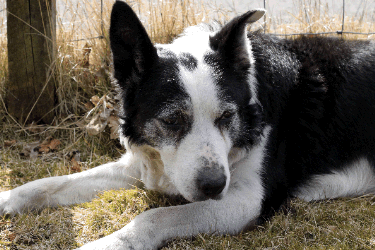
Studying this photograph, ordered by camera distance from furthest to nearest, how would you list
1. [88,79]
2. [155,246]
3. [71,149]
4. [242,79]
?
[88,79]
[71,149]
[242,79]
[155,246]

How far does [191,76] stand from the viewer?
2574mm

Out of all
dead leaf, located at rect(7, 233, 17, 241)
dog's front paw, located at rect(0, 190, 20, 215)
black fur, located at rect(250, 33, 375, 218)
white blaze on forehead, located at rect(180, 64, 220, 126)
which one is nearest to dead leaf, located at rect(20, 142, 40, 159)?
dog's front paw, located at rect(0, 190, 20, 215)

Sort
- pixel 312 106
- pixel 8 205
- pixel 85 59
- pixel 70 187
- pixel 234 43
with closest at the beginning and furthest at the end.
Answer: pixel 234 43 → pixel 8 205 → pixel 312 106 → pixel 70 187 → pixel 85 59

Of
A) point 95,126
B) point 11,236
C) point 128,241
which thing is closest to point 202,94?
point 128,241

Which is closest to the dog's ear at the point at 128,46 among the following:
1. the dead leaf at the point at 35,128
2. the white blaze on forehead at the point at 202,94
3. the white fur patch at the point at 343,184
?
the white blaze on forehead at the point at 202,94

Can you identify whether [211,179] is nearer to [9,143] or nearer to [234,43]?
[234,43]

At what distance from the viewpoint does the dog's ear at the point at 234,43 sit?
2.66 meters

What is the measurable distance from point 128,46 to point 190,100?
0.62 metres

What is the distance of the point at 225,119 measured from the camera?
261 cm

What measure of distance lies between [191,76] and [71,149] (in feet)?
7.76

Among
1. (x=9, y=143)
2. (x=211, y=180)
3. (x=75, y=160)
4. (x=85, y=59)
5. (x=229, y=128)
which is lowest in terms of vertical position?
(x=75, y=160)

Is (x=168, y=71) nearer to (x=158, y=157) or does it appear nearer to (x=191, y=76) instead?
(x=191, y=76)

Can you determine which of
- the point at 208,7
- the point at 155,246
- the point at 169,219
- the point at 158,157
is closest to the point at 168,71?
the point at 158,157

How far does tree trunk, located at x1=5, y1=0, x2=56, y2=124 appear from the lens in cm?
443
